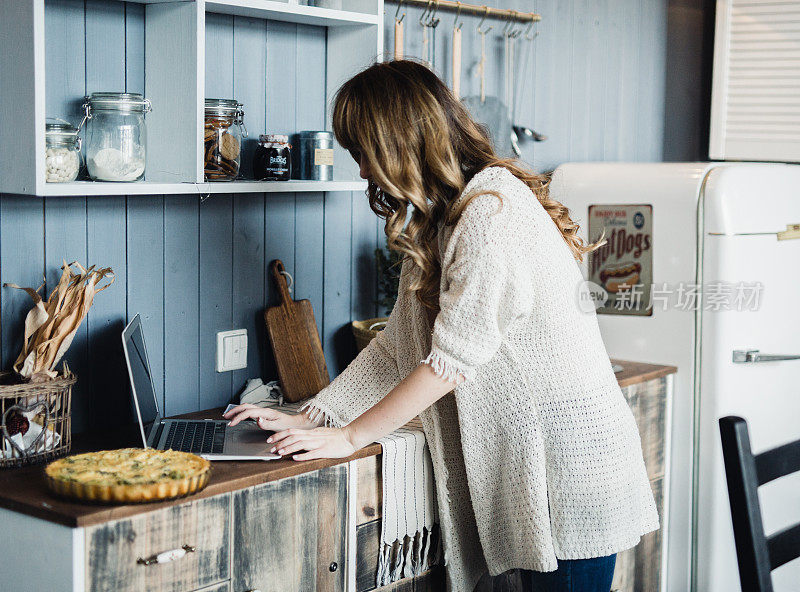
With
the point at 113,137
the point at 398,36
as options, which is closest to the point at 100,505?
the point at 113,137

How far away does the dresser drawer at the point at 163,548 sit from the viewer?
1429 millimetres

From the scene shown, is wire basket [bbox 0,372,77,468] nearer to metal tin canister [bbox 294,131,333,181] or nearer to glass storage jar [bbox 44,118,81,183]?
glass storage jar [bbox 44,118,81,183]

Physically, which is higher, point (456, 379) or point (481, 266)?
point (481, 266)

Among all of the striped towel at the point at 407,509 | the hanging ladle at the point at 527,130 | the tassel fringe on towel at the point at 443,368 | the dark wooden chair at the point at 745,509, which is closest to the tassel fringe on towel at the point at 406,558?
the striped towel at the point at 407,509

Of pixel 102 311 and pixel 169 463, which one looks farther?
pixel 102 311

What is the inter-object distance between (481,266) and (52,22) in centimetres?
95

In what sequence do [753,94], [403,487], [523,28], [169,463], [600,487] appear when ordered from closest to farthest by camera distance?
1. [169,463]
2. [600,487]
3. [403,487]
4. [523,28]
5. [753,94]

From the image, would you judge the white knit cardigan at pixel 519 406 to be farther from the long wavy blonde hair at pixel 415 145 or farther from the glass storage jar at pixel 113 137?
the glass storage jar at pixel 113 137

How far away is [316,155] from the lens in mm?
2174

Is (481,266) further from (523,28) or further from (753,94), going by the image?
(753,94)

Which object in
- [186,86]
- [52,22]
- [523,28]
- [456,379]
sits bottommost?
[456,379]

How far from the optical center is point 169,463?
156cm

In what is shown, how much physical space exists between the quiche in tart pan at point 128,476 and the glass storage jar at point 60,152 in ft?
1.63

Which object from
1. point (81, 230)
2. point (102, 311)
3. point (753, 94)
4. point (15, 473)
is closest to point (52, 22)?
point (81, 230)
